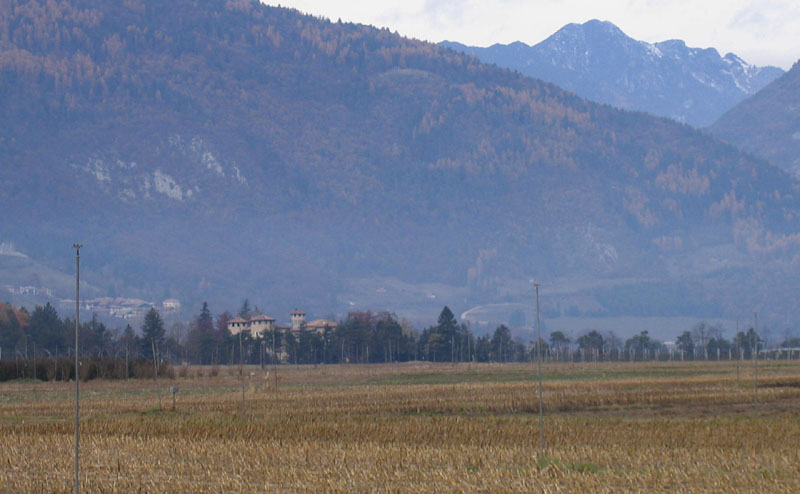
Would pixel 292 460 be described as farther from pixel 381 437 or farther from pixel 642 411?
pixel 642 411

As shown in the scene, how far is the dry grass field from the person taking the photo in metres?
28.9

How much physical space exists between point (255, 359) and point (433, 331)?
91.5 feet

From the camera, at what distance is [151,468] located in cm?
3166

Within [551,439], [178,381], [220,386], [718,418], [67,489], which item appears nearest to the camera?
[67,489]

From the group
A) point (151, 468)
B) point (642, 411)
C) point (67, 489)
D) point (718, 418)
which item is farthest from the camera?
point (642, 411)

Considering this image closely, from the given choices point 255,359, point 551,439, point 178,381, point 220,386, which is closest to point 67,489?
point 551,439

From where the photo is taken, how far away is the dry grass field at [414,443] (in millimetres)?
28859

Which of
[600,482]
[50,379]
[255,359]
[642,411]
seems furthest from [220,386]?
[255,359]

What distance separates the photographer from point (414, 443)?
38031mm

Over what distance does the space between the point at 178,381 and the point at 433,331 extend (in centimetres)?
8901

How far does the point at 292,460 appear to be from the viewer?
33.2 metres

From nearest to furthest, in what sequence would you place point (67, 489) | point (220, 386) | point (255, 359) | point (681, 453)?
point (67, 489) < point (681, 453) < point (220, 386) < point (255, 359)

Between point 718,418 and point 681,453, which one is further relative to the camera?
point 718,418

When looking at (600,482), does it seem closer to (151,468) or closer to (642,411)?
(151,468)
